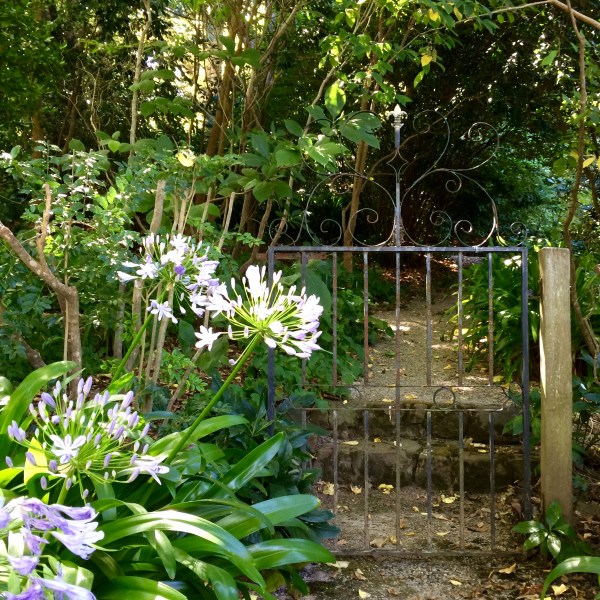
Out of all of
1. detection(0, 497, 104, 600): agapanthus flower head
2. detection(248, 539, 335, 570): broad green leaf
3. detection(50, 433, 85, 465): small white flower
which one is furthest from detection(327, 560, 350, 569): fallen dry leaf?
detection(0, 497, 104, 600): agapanthus flower head

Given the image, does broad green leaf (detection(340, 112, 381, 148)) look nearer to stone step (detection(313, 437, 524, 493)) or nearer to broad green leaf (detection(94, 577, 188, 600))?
stone step (detection(313, 437, 524, 493))

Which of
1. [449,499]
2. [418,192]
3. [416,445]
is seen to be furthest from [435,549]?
[418,192]

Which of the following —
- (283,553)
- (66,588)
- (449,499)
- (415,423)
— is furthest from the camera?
(415,423)

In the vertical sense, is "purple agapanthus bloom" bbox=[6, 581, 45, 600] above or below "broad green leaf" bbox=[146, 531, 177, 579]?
above

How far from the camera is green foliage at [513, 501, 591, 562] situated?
325cm

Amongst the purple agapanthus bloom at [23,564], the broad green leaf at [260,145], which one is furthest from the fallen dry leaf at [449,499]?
the purple agapanthus bloom at [23,564]

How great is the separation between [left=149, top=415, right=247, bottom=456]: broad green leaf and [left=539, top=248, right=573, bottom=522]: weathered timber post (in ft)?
4.92

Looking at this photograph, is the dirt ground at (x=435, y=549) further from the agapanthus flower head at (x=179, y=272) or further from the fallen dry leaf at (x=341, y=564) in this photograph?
the agapanthus flower head at (x=179, y=272)

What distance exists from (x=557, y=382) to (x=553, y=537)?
2.23ft

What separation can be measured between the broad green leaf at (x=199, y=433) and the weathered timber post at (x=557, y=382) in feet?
4.92

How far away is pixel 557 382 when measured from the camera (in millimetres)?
3471

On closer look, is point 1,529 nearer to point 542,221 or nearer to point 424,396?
point 424,396

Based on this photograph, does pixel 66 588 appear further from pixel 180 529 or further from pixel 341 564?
pixel 341 564

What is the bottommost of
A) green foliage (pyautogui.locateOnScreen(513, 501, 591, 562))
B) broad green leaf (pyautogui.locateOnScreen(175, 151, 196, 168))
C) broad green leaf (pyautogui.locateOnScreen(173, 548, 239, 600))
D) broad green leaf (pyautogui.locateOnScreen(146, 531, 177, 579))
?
green foliage (pyautogui.locateOnScreen(513, 501, 591, 562))
